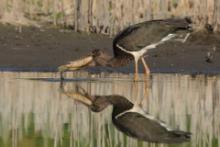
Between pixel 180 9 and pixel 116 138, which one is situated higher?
pixel 180 9

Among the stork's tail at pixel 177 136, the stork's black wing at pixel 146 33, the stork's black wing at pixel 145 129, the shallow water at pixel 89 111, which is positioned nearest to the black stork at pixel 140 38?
the stork's black wing at pixel 146 33

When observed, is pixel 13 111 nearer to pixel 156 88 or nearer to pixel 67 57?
pixel 156 88

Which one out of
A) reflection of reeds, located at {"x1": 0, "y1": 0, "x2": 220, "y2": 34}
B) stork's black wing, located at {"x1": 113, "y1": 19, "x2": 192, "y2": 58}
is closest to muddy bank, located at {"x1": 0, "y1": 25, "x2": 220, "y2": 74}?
reflection of reeds, located at {"x1": 0, "y1": 0, "x2": 220, "y2": 34}

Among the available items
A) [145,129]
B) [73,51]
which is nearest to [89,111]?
[145,129]

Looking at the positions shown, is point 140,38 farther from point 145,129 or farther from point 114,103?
point 145,129

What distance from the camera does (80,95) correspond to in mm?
14117

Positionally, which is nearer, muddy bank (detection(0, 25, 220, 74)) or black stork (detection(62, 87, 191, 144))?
black stork (detection(62, 87, 191, 144))

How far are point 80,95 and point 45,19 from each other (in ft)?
21.4

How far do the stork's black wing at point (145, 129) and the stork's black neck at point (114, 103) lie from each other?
1.25 ft

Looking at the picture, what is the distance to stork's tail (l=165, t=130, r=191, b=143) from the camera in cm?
1097

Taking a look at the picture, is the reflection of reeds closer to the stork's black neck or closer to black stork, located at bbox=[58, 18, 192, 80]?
black stork, located at bbox=[58, 18, 192, 80]

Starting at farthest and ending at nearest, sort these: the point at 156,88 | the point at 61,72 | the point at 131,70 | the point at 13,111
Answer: the point at 131,70
the point at 61,72
the point at 156,88
the point at 13,111

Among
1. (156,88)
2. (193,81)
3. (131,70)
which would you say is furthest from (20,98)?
(131,70)

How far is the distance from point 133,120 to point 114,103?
136cm
